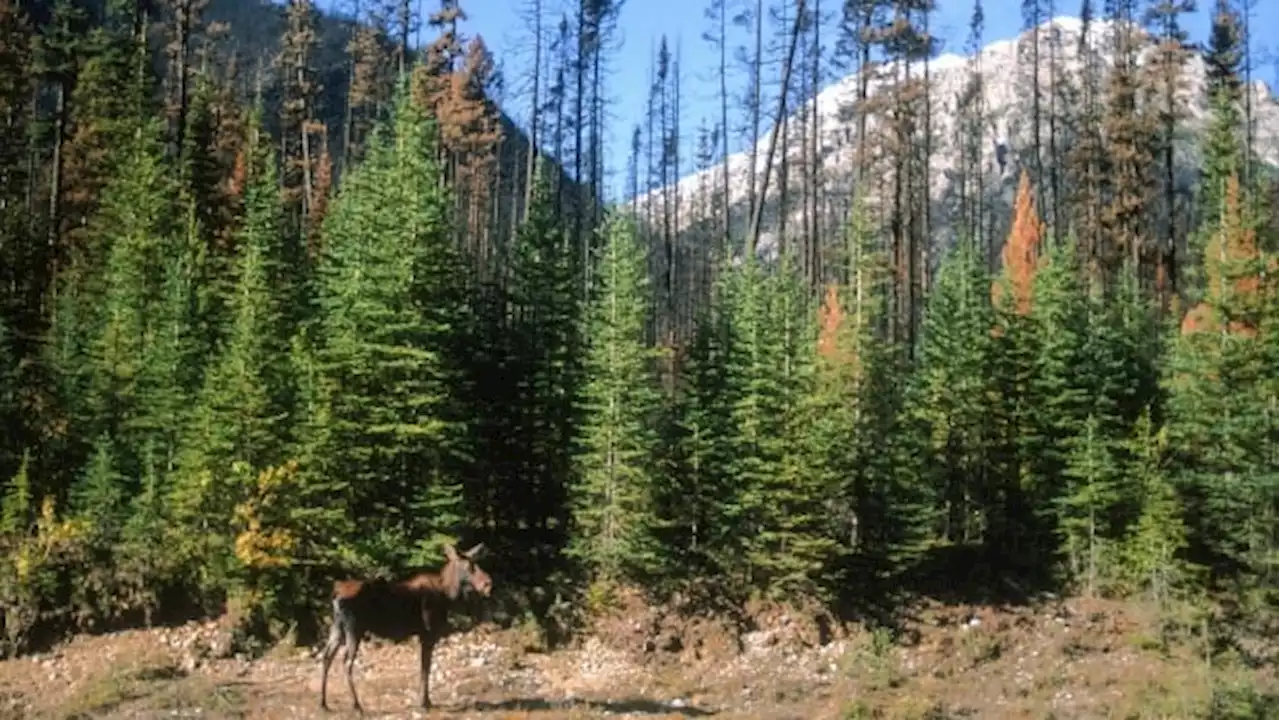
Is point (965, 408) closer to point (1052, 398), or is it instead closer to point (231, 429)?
point (1052, 398)

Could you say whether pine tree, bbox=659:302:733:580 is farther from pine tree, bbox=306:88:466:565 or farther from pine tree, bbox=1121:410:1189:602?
pine tree, bbox=1121:410:1189:602

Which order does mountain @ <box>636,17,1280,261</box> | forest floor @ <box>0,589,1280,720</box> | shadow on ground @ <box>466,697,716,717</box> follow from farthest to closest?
mountain @ <box>636,17,1280,261</box>
forest floor @ <box>0,589,1280,720</box>
shadow on ground @ <box>466,697,716,717</box>

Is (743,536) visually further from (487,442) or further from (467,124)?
(467,124)

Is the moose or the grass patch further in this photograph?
the grass patch

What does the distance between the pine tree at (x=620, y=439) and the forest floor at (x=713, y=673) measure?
1.55 m

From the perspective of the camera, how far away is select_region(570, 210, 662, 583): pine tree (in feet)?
83.9

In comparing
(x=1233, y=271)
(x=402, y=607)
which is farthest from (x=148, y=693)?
(x=1233, y=271)

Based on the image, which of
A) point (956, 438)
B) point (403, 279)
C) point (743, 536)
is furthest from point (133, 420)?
point (956, 438)

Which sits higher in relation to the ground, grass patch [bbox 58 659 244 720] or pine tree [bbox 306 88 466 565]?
pine tree [bbox 306 88 466 565]

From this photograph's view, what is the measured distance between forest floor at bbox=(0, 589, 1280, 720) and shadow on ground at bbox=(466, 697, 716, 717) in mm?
72

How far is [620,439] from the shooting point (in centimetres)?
2564

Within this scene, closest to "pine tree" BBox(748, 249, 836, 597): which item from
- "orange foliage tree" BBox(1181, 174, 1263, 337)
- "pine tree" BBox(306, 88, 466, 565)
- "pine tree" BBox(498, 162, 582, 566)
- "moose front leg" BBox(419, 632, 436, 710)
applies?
"pine tree" BBox(498, 162, 582, 566)

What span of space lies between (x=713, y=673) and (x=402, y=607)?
27.0 feet

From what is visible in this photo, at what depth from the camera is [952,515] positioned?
3061 centimetres
